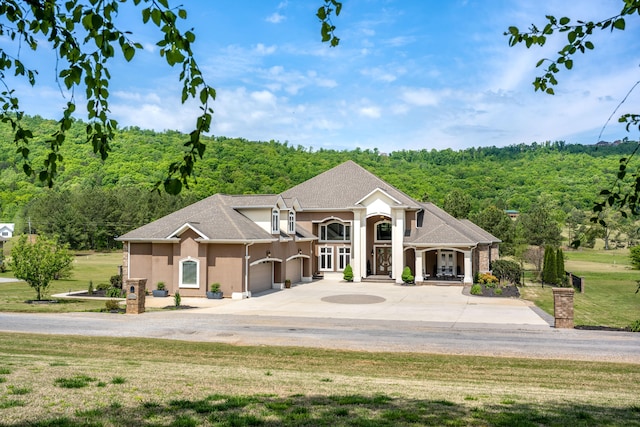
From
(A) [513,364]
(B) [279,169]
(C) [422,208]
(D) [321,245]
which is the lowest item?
(A) [513,364]

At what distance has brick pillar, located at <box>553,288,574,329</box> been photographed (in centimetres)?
1975

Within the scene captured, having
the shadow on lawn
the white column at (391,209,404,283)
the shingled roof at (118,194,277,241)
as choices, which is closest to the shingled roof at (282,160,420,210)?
the white column at (391,209,404,283)

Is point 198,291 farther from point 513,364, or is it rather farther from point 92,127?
point 92,127

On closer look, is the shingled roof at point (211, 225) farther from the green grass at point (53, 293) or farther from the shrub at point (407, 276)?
the shrub at point (407, 276)

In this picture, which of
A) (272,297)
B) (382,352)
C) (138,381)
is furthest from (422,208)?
(138,381)

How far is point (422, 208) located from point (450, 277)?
5803mm

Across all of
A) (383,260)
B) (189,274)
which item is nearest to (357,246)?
(383,260)

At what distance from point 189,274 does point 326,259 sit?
47.5ft

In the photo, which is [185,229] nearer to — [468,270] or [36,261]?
[36,261]

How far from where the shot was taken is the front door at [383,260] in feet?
137

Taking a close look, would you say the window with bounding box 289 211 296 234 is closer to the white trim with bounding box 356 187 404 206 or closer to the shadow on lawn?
the white trim with bounding box 356 187 404 206

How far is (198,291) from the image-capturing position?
97.5ft

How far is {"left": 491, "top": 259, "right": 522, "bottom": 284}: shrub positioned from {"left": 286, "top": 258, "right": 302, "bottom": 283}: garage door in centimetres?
1444

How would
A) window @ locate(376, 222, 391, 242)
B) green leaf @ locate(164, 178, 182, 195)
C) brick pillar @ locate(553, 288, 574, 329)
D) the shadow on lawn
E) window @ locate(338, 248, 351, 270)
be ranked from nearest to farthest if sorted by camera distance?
green leaf @ locate(164, 178, 182, 195) < the shadow on lawn < brick pillar @ locate(553, 288, 574, 329) < window @ locate(338, 248, 351, 270) < window @ locate(376, 222, 391, 242)
